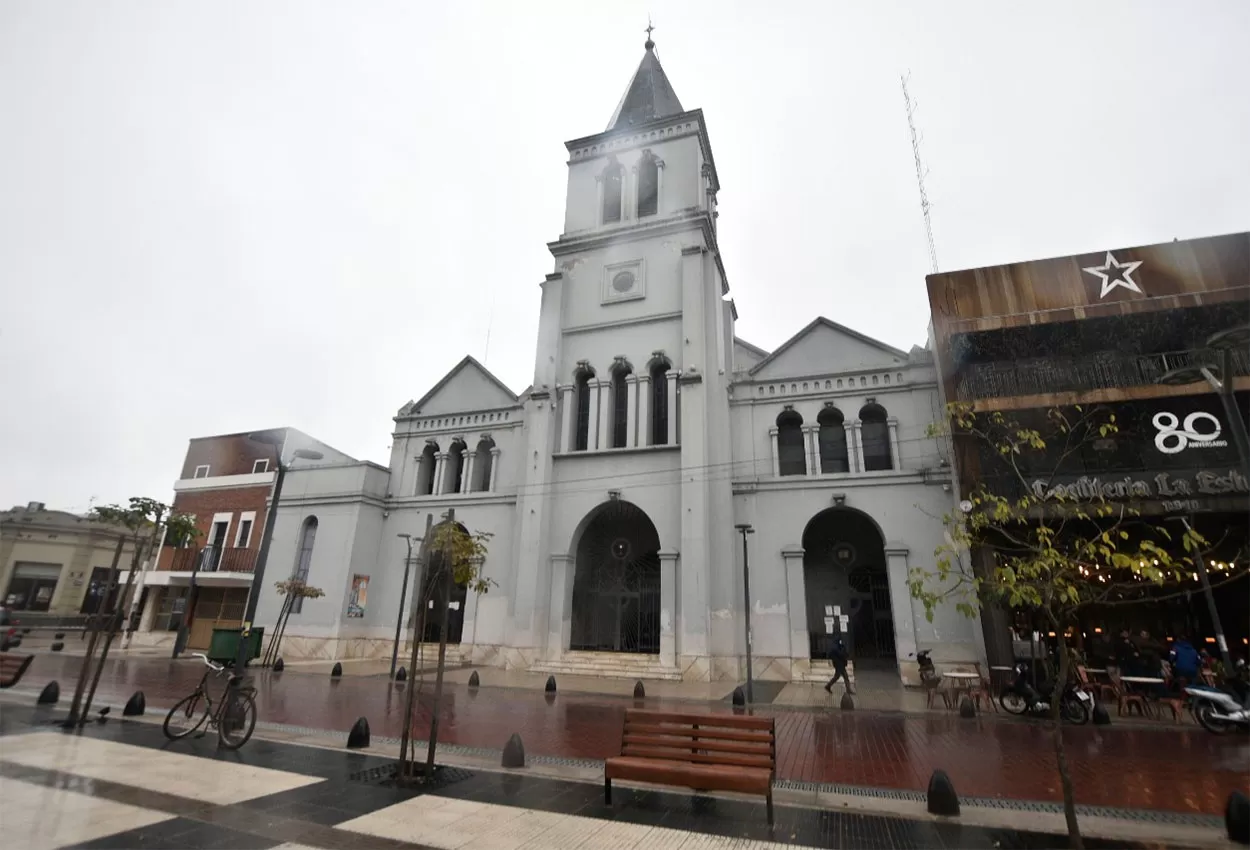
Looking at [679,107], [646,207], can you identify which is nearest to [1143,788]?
[646,207]

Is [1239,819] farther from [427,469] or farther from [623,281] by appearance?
[427,469]

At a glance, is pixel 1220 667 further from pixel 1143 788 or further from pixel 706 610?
pixel 706 610

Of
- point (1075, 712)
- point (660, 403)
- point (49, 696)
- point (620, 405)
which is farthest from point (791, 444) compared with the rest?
point (49, 696)

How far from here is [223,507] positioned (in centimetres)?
2972

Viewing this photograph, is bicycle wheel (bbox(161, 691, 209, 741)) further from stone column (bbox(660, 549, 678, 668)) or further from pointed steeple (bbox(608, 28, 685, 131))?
pointed steeple (bbox(608, 28, 685, 131))

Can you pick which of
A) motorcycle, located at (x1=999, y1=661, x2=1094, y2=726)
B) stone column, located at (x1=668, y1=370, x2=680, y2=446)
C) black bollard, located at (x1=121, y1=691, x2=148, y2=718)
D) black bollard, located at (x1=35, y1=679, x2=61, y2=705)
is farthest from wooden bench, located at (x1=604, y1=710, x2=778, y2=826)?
stone column, located at (x1=668, y1=370, x2=680, y2=446)

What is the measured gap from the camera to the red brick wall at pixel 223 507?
28.5 m

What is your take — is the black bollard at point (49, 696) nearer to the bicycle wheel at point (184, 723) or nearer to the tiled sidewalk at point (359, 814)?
the bicycle wheel at point (184, 723)

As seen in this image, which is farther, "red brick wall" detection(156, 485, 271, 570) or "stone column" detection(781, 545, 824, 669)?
"red brick wall" detection(156, 485, 271, 570)

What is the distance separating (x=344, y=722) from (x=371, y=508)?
15804mm

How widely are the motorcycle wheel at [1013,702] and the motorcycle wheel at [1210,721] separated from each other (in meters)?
2.97

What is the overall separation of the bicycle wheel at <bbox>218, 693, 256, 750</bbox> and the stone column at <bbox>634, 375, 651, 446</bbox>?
15.5 metres

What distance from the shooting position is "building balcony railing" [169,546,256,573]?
27.8 metres

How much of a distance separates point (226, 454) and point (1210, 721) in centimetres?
4095
